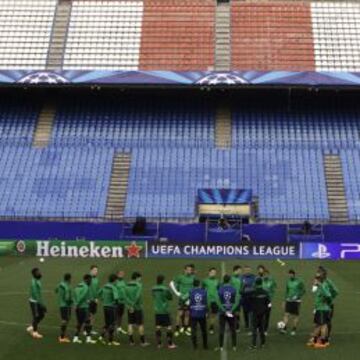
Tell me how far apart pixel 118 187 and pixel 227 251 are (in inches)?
422

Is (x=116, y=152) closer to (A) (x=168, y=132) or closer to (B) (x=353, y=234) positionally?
(A) (x=168, y=132)

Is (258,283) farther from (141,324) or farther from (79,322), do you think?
(79,322)

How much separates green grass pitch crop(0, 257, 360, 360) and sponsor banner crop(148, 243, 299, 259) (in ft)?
12.2

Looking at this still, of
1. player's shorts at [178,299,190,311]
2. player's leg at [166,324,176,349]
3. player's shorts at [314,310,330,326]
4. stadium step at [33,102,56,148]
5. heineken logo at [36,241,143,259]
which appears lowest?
player's leg at [166,324,176,349]

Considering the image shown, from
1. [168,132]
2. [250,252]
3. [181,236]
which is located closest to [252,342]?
[250,252]

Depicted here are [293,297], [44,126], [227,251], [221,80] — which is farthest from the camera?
[44,126]

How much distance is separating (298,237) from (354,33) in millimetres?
20072

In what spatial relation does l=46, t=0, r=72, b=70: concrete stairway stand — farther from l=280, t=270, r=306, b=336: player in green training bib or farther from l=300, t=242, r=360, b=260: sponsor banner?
l=280, t=270, r=306, b=336: player in green training bib

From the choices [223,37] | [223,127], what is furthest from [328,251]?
[223,37]

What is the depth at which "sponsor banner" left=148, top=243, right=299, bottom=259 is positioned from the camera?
124 ft

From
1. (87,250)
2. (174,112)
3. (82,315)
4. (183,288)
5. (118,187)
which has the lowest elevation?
(82,315)

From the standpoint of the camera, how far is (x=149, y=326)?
67.3 feet

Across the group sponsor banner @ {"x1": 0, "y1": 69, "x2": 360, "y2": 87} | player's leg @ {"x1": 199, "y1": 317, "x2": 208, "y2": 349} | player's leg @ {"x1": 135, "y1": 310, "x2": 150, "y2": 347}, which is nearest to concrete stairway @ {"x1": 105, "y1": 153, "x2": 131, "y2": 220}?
sponsor banner @ {"x1": 0, "y1": 69, "x2": 360, "y2": 87}

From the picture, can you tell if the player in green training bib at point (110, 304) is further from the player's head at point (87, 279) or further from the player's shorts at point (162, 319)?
the player's shorts at point (162, 319)
